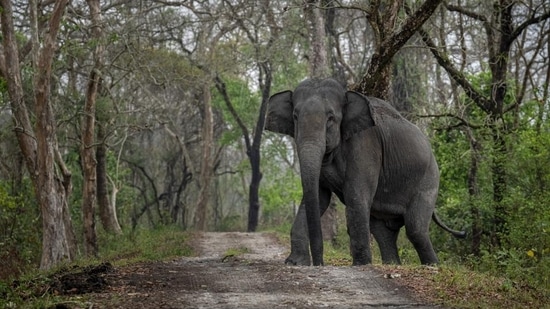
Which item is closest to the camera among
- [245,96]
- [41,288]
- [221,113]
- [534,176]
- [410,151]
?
[41,288]

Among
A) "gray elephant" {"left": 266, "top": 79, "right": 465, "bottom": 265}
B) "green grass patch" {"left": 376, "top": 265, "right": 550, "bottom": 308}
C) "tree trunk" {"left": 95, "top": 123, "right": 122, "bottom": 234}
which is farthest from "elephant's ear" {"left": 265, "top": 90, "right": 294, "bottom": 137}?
"tree trunk" {"left": 95, "top": 123, "right": 122, "bottom": 234}

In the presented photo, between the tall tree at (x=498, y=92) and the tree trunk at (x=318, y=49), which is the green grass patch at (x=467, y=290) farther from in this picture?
the tree trunk at (x=318, y=49)

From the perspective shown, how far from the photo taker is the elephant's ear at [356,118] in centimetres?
1229

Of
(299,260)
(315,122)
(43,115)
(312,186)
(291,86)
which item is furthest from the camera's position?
(291,86)

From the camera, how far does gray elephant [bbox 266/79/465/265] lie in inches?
459

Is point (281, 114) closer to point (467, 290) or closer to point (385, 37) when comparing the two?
point (385, 37)

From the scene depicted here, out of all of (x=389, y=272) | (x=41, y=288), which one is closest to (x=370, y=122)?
(x=389, y=272)

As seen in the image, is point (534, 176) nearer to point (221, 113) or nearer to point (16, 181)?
point (16, 181)

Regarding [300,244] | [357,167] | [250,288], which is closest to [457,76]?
[357,167]

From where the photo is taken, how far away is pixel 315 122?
11.7 m

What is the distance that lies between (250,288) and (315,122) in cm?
345

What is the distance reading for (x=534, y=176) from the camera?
1698 cm

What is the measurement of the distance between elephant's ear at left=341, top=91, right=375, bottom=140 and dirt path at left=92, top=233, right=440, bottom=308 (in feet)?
8.27

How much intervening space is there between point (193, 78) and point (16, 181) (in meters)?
11.4
